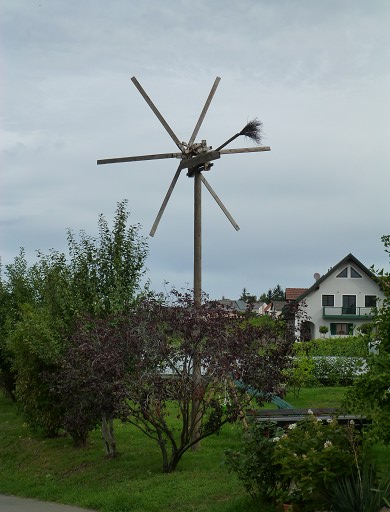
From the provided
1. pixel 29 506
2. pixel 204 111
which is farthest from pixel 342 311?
pixel 29 506

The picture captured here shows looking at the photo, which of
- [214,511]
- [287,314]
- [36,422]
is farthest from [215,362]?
[36,422]

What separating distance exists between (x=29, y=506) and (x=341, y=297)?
175ft

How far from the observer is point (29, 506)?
14484mm

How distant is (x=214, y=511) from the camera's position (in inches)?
460

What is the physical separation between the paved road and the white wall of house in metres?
51.1

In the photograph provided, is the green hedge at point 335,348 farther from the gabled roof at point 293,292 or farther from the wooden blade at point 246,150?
the gabled roof at point 293,292

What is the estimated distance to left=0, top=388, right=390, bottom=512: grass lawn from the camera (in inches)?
504

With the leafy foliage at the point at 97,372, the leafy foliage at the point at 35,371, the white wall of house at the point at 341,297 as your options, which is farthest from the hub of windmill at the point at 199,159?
the white wall of house at the point at 341,297

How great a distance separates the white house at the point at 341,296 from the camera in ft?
215

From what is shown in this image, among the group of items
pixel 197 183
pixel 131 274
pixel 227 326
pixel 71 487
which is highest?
pixel 197 183

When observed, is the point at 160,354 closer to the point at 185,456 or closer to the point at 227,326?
the point at 227,326

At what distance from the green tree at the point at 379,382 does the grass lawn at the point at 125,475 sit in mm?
1941

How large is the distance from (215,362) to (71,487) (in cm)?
380

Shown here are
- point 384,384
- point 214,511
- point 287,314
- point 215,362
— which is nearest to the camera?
point 384,384
